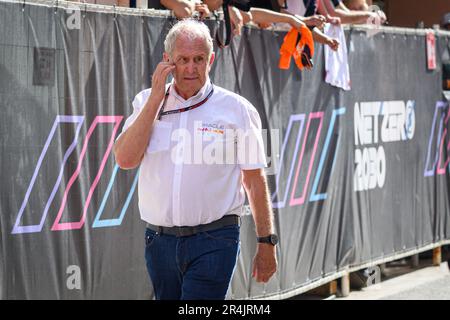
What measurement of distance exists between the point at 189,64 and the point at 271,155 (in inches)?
142

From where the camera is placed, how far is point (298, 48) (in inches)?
351

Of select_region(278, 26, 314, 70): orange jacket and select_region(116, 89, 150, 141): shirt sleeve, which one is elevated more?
select_region(278, 26, 314, 70): orange jacket

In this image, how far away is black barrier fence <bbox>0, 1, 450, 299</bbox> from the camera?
6.60 m

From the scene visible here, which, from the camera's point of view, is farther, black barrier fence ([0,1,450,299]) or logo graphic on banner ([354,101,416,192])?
logo graphic on banner ([354,101,416,192])

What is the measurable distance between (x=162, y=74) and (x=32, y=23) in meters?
1.98

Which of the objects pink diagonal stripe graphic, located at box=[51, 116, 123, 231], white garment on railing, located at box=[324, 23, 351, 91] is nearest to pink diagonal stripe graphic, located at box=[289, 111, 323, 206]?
white garment on railing, located at box=[324, 23, 351, 91]

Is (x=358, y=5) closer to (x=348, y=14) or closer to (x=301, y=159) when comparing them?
(x=348, y=14)

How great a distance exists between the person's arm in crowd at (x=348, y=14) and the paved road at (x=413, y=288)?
2.86m

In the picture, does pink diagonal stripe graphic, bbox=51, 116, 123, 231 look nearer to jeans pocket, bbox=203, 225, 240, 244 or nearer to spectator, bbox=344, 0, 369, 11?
jeans pocket, bbox=203, 225, 240, 244

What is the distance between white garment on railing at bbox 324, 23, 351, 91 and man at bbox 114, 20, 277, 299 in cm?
448

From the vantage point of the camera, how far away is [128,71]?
737 centimetres

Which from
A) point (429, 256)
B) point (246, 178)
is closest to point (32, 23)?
point (246, 178)

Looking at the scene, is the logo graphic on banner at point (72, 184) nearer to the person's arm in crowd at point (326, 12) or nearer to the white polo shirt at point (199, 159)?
the white polo shirt at point (199, 159)

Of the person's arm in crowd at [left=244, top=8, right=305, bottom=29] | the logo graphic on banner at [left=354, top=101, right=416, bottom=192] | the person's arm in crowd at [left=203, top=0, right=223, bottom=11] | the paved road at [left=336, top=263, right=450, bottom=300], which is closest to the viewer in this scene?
the person's arm in crowd at [left=203, top=0, right=223, bottom=11]
